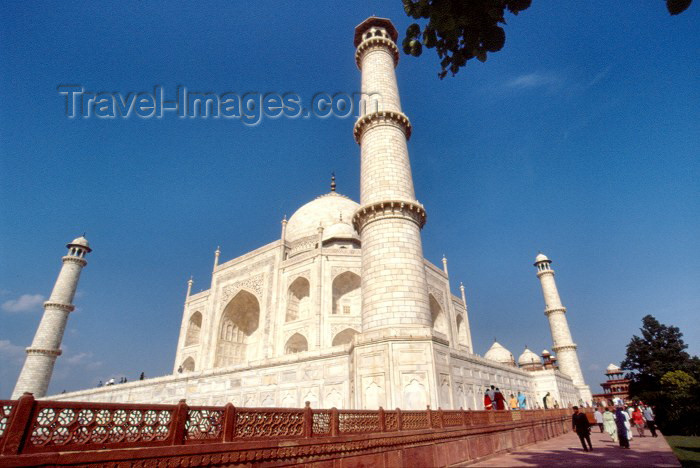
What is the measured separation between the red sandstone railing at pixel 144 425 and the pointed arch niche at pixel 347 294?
16.0m

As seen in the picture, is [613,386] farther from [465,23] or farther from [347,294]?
[465,23]

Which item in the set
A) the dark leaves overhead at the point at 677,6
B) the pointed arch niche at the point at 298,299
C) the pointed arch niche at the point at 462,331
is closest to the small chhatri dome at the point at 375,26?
the pointed arch niche at the point at 298,299

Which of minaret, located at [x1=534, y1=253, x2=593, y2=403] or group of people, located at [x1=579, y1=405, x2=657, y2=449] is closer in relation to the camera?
group of people, located at [x1=579, y1=405, x2=657, y2=449]

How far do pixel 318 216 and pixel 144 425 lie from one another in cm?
2545

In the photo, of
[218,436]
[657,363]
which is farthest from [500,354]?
[218,436]

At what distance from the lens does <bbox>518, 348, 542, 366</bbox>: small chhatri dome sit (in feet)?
110

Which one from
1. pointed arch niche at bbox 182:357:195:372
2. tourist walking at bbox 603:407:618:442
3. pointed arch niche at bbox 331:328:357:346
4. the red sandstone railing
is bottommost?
tourist walking at bbox 603:407:618:442

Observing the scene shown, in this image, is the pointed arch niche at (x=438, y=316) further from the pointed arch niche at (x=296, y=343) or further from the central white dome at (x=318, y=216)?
the pointed arch niche at (x=296, y=343)

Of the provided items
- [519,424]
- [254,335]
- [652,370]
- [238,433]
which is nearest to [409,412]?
[238,433]

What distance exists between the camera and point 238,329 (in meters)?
25.0

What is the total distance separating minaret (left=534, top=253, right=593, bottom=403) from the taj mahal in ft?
0.25

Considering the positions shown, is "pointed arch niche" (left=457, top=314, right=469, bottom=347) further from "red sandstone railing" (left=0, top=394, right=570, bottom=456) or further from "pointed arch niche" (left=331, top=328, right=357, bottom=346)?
"red sandstone railing" (left=0, top=394, right=570, bottom=456)

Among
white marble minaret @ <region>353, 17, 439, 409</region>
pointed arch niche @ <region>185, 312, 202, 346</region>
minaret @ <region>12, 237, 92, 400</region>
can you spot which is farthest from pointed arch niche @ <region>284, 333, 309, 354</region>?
minaret @ <region>12, 237, 92, 400</region>

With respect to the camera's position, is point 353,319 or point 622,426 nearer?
point 622,426
